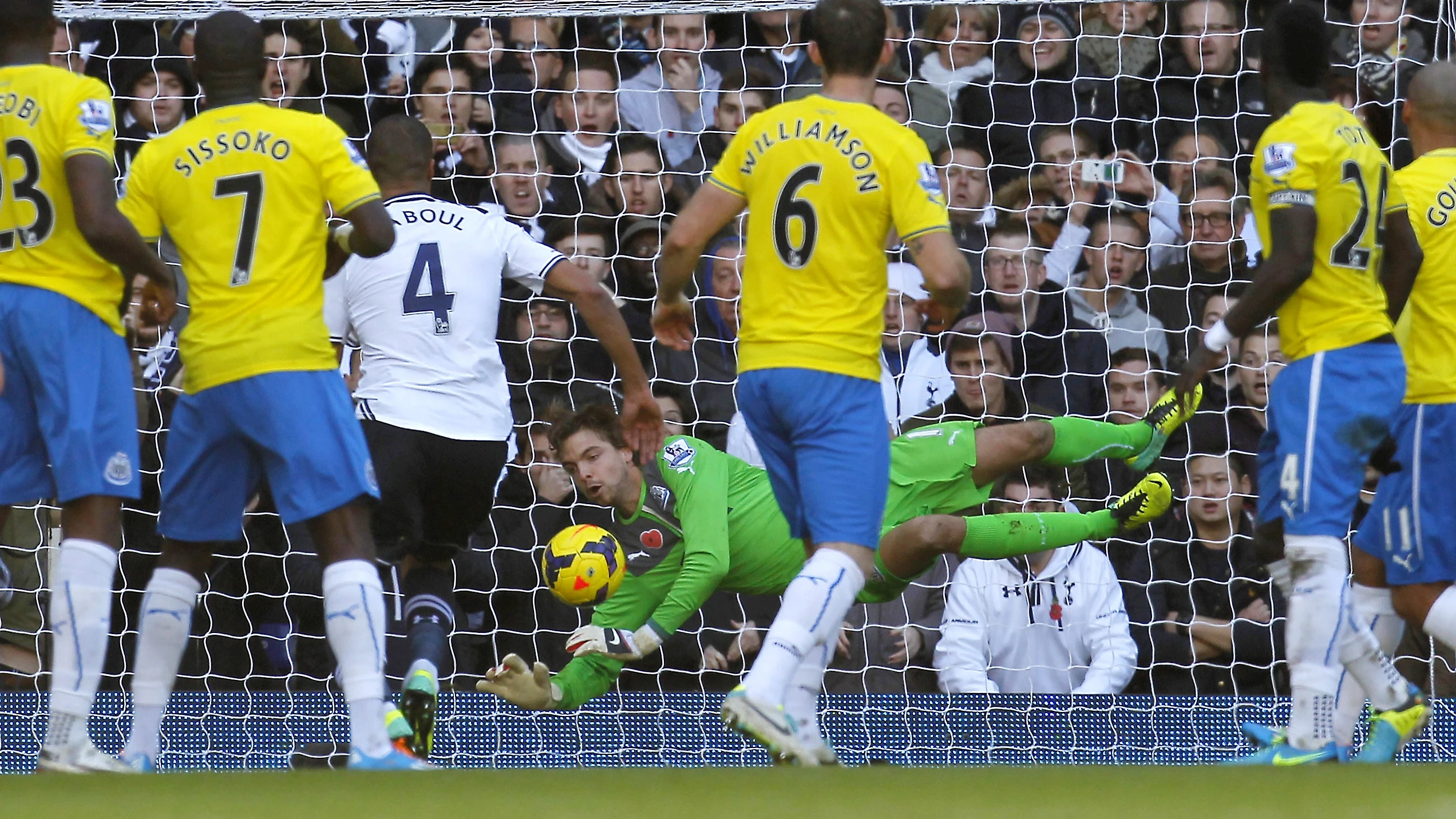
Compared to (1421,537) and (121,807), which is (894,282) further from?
(121,807)

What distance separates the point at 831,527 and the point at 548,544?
1.76 m

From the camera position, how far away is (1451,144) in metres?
4.91

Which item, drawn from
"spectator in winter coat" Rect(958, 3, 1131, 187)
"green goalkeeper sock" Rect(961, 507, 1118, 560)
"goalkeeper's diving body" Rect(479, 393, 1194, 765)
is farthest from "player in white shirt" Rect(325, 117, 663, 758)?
"spectator in winter coat" Rect(958, 3, 1131, 187)

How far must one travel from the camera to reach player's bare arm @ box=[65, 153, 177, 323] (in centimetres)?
390

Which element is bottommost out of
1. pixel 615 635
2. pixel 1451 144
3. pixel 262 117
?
pixel 615 635

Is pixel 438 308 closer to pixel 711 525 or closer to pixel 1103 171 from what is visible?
pixel 711 525

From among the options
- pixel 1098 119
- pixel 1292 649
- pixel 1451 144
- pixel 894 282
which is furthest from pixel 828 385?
pixel 1098 119

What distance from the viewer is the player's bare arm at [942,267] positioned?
13.2 feet

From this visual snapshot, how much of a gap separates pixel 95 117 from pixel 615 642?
7.66ft

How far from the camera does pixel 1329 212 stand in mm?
4359

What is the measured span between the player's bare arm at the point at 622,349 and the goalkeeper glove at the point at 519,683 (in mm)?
741

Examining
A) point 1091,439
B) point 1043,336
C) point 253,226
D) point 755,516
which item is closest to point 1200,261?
point 1043,336

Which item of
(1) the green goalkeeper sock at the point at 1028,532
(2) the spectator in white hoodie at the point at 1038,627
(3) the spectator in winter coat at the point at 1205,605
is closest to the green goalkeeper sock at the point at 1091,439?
(1) the green goalkeeper sock at the point at 1028,532

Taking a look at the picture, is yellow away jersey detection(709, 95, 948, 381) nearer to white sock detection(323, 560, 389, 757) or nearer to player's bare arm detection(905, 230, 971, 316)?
player's bare arm detection(905, 230, 971, 316)
